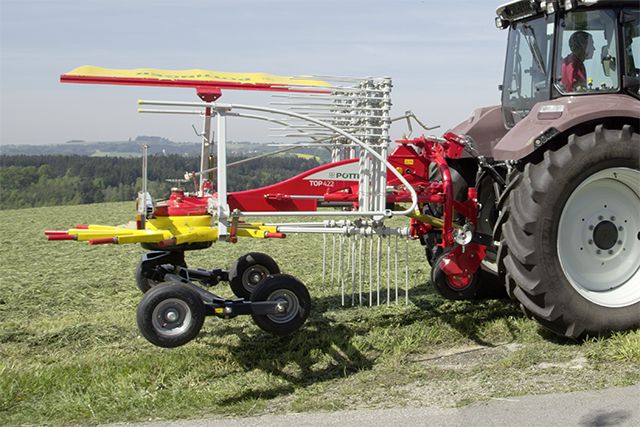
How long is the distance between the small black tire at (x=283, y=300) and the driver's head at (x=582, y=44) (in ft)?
8.53

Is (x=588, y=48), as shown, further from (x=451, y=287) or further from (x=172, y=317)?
(x=172, y=317)

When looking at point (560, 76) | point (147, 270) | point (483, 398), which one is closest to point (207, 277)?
point (147, 270)

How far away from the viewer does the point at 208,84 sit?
4777 millimetres

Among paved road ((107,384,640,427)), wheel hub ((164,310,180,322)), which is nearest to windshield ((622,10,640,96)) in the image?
paved road ((107,384,640,427))

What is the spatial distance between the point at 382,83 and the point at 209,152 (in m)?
1.34

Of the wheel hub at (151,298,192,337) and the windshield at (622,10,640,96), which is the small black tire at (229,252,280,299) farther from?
the windshield at (622,10,640,96)

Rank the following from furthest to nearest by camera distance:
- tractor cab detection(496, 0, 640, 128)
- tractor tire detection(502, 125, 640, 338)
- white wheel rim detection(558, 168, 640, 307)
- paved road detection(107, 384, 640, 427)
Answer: tractor cab detection(496, 0, 640, 128) → white wheel rim detection(558, 168, 640, 307) → tractor tire detection(502, 125, 640, 338) → paved road detection(107, 384, 640, 427)

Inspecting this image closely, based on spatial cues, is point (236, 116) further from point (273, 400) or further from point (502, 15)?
point (502, 15)

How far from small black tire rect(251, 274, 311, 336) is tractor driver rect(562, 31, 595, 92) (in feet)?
7.92

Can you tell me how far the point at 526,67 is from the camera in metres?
5.52

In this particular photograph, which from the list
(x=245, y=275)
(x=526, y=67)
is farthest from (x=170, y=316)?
(x=526, y=67)

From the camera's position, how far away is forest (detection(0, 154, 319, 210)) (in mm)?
5225

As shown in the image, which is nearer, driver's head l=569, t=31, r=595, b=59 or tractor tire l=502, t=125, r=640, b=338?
tractor tire l=502, t=125, r=640, b=338

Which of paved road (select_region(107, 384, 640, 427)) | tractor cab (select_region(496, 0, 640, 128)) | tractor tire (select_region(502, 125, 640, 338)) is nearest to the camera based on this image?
paved road (select_region(107, 384, 640, 427))
